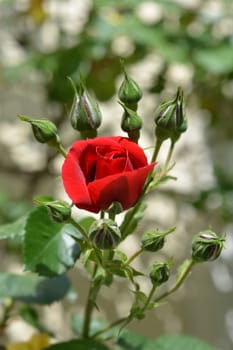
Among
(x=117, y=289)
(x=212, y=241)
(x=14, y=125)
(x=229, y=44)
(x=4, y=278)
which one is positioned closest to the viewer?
(x=212, y=241)

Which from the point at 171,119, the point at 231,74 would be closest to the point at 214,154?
the point at 231,74

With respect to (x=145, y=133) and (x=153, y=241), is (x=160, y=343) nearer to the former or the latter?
(x=153, y=241)

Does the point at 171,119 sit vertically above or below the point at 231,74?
above

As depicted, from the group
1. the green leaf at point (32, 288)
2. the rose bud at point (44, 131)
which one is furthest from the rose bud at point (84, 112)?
the green leaf at point (32, 288)

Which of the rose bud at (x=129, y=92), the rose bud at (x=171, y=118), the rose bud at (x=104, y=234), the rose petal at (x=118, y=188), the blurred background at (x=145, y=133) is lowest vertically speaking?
the blurred background at (x=145, y=133)

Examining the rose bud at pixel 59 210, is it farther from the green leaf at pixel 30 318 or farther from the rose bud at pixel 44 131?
the green leaf at pixel 30 318

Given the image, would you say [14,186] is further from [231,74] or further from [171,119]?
[171,119]
